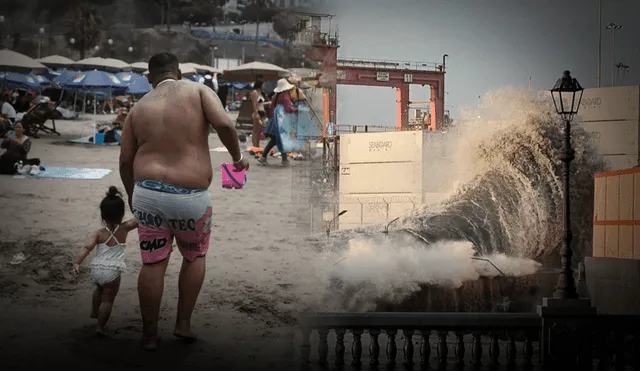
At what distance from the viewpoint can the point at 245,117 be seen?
3799 mm

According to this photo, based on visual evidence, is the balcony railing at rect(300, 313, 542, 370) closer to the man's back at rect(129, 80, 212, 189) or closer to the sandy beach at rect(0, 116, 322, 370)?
the sandy beach at rect(0, 116, 322, 370)

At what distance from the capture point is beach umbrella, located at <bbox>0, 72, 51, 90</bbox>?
3916 mm

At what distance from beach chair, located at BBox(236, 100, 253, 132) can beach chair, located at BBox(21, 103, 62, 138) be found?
2.83 feet

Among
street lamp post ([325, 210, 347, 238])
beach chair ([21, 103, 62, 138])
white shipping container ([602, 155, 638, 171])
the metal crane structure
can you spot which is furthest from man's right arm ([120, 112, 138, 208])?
white shipping container ([602, 155, 638, 171])

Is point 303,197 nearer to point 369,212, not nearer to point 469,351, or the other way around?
point 369,212

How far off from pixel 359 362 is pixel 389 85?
1401 mm

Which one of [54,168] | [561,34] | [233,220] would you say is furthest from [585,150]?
[54,168]

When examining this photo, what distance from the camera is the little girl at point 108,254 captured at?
3.29 m

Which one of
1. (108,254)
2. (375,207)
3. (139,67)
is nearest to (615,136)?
(375,207)

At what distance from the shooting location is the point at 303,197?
4012 millimetres

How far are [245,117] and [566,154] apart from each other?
1.54m

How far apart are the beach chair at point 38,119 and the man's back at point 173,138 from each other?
3.20ft

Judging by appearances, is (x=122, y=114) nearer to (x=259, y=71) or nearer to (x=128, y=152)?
(x=128, y=152)

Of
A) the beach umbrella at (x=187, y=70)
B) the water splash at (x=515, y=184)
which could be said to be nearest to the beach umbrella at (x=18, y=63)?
the beach umbrella at (x=187, y=70)
